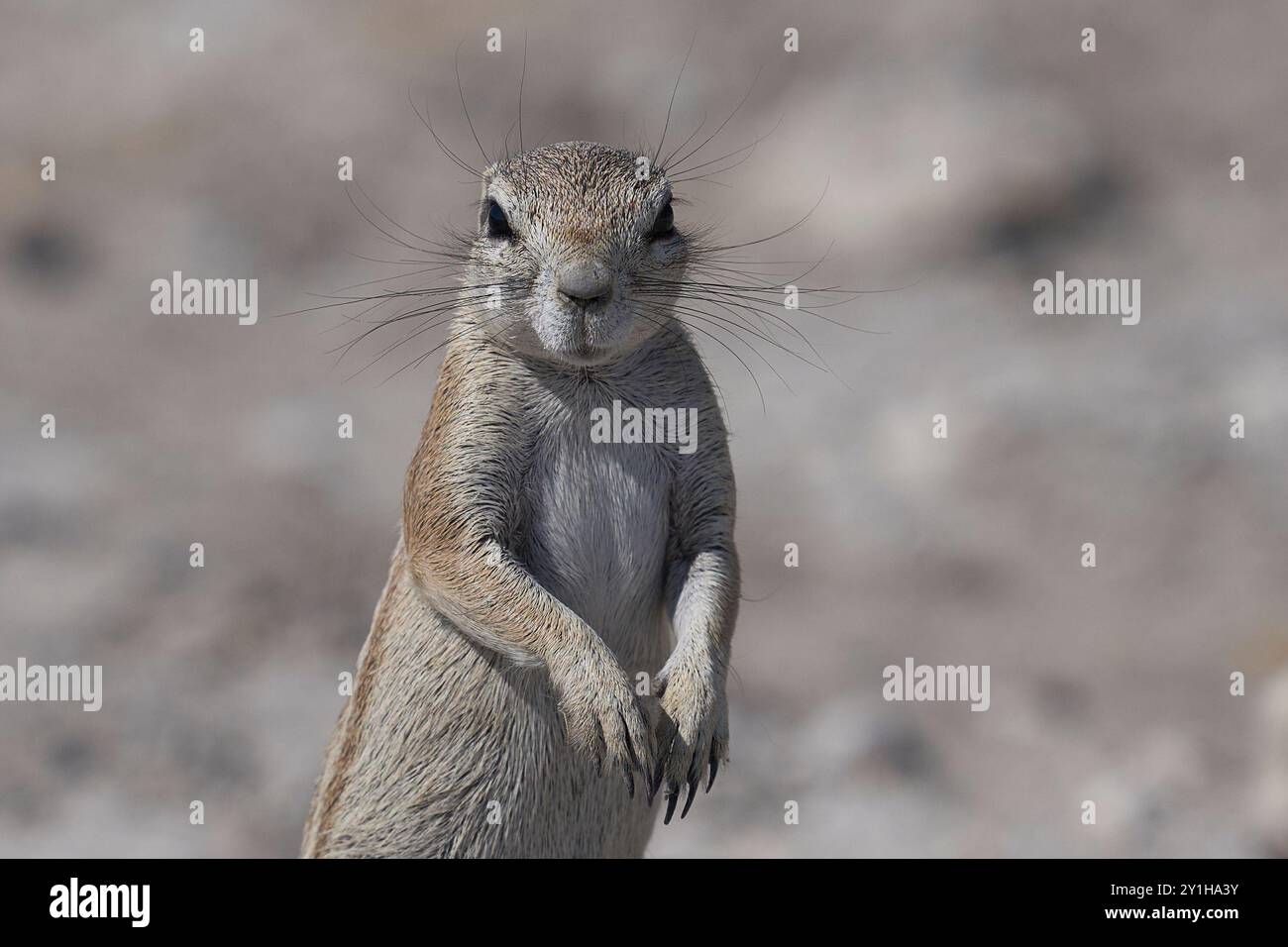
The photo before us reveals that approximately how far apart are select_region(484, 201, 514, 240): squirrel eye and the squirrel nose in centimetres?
45

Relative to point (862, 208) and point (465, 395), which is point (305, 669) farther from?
point (862, 208)

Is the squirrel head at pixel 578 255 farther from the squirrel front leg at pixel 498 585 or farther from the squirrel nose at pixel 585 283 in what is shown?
the squirrel front leg at pixel 498 585

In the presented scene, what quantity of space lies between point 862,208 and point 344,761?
436 inches

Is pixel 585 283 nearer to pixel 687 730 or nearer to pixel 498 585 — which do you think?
pixel 498 585

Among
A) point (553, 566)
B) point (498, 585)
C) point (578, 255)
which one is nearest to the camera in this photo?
point (578, 255)

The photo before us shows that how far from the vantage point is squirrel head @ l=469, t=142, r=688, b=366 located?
4.62 m

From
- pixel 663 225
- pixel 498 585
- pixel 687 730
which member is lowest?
pixel 687 730

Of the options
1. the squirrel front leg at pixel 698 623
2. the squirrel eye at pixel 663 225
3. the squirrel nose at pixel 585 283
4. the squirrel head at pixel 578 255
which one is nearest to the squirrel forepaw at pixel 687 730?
the squirrel front leg at pixel 698 623

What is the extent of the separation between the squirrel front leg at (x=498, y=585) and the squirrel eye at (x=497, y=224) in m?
0.53

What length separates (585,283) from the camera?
456 centimetres

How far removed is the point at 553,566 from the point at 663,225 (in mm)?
1170

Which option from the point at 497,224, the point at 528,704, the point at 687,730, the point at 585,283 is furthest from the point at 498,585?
the point at 497,224

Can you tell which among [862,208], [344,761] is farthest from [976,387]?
[344,761]

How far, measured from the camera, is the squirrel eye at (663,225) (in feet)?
16.2
